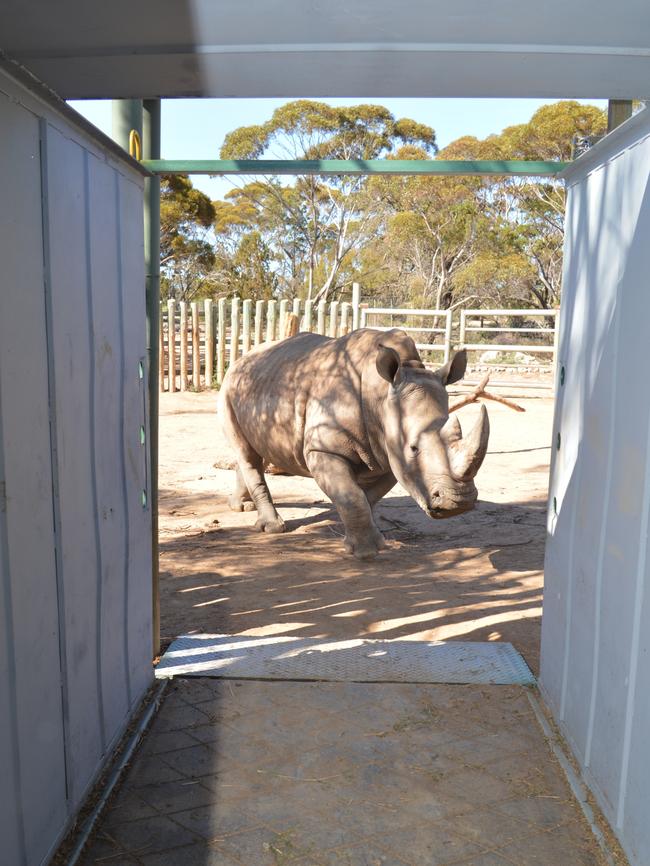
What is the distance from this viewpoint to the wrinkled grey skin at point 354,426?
5.27 meters

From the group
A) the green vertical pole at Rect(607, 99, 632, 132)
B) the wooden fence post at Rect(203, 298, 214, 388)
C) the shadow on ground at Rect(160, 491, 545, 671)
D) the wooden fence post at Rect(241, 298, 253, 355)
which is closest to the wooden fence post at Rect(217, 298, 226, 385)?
the wooden fence post at Rect(203, 298, 214, 388)

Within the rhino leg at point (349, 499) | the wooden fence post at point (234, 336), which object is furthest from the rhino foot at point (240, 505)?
the wooden fence post at point (234, 336)

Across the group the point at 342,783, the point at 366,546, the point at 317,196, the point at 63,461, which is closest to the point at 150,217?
the point at 63,461

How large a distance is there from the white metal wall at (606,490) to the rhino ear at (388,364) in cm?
204

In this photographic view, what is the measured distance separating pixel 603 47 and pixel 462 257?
31.7 metres

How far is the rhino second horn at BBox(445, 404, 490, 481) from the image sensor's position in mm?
4473

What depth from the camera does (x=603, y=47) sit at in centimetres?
222

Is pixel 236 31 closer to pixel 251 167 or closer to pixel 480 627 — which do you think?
pixel 251 167

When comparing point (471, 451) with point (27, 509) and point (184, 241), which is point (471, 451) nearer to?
point (27, 509)

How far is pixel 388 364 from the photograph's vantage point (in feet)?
18.6

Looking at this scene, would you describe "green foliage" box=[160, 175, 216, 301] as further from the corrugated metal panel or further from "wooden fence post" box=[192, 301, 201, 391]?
the corrugated metal panel

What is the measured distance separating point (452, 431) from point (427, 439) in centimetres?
26

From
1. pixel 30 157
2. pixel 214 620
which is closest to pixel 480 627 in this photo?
pixel 214 620

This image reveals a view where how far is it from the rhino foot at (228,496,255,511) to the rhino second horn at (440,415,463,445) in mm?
3413
